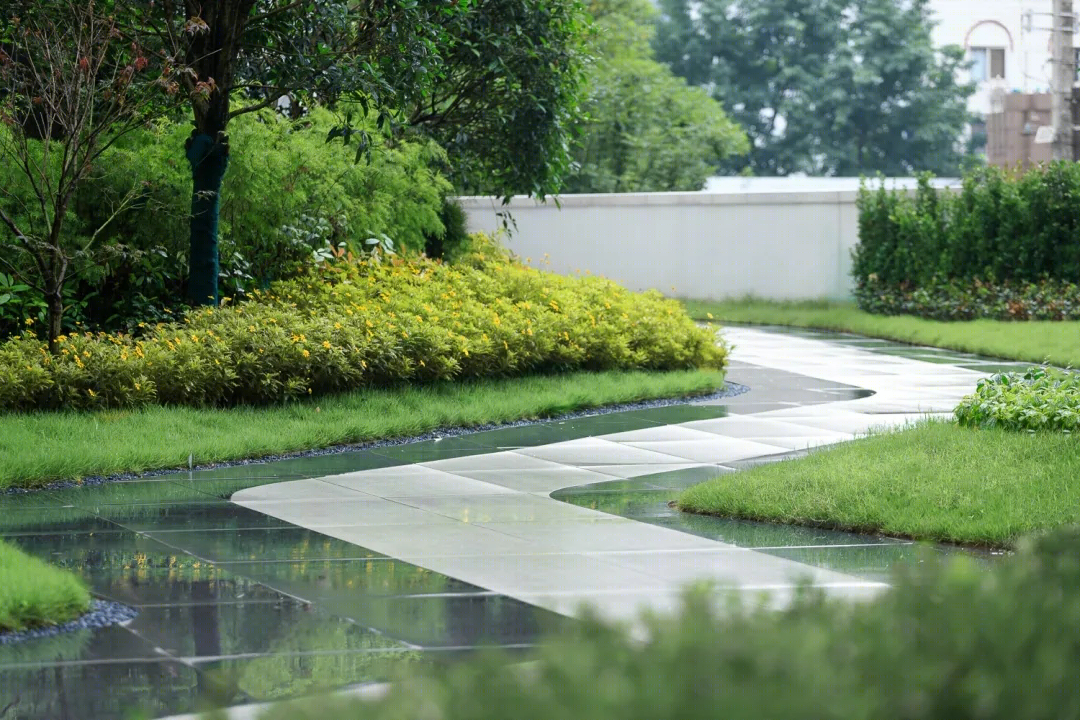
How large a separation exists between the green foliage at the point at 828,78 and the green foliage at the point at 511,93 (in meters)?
37.8

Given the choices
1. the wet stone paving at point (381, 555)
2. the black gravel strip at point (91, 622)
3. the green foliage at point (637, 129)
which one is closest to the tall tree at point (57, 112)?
the wet stone paving at point (381, 555)

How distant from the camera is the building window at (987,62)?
63.7 metres

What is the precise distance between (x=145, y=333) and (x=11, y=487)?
12.5 feet

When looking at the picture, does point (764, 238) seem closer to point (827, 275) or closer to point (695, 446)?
point (827, 275)

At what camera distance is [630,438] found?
36.5 ft

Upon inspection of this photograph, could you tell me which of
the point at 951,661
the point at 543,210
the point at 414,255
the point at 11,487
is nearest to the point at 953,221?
the point at 543,210

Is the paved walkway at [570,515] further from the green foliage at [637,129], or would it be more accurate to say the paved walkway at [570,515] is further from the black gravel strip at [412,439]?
the green foliage at [637,129]

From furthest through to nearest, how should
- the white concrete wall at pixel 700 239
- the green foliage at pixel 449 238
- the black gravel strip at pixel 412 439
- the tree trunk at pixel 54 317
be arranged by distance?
the white concrete wall at pixel 700 239 < the green foliage at pixel 449 238 < the tree trunk at pixel 54 317 < the black gravel strip at pixel 412 439

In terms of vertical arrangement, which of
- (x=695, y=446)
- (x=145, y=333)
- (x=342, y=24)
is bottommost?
(x=695, y=446)

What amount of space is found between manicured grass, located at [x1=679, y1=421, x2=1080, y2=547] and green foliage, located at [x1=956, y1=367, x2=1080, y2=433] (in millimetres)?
205

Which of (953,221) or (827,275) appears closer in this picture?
(953,221)

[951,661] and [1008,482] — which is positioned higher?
[951,661]

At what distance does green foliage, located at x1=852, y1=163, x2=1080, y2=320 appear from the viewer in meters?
21.1

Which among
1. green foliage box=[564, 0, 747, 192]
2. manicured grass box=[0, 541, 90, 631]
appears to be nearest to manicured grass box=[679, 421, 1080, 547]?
manicured grass box=[0, 541, 90, 631]
